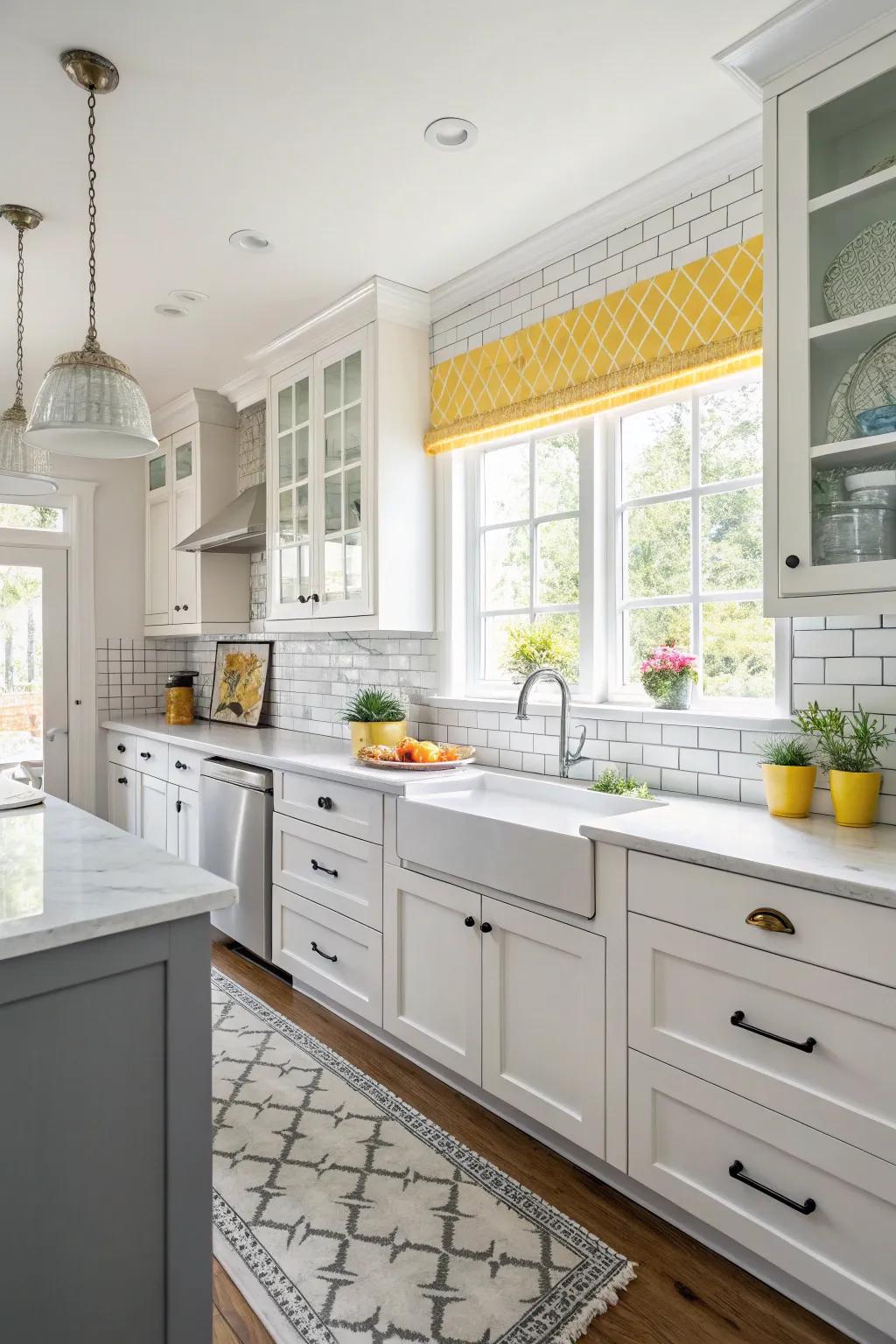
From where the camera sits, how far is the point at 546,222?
109 inches

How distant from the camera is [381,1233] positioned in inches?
73.5

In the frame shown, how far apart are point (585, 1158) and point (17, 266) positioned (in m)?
3.42

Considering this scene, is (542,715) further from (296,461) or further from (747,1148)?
(296,461)

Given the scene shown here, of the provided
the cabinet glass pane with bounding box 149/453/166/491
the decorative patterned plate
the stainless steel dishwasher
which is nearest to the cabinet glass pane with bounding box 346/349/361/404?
the stainless steel dishwasher

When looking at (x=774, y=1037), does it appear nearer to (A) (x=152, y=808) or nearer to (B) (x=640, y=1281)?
(B) (x=640, y=1281)

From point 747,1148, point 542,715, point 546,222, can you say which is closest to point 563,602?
point 542,715

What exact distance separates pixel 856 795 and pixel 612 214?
192cm

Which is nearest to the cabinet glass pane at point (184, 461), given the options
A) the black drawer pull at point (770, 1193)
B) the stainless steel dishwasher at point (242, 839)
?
the stainless steel dishwasher at point (242, 839)

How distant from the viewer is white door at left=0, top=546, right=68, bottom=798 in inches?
185

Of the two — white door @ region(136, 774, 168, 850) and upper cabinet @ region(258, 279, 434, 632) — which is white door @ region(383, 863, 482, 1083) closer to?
upper cabinet @ region(258, 279, 434, 632)

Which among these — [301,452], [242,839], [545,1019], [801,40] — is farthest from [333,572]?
[801,40]

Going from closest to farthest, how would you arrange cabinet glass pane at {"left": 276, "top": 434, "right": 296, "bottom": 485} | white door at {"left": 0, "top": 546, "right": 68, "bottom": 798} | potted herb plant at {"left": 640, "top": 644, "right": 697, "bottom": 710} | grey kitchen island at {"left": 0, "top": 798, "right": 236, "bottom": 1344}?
grey kitchen island at {"left": 0, "top": 798, "right": 236, "bottom": 1344} → potted herb plant at {"left": 640, "top": 644, "right": 697, "bottom": 710} → cabinet glass pane at {"left": 276, "top": 434, "right": 296, "bottom": 485} → white door at {"left": 0, "top": 546, "right": 68, "bottom": 798}

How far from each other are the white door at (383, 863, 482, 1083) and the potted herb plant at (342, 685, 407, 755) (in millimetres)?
646

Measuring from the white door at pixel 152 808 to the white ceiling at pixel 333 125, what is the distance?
2325 millimetres
